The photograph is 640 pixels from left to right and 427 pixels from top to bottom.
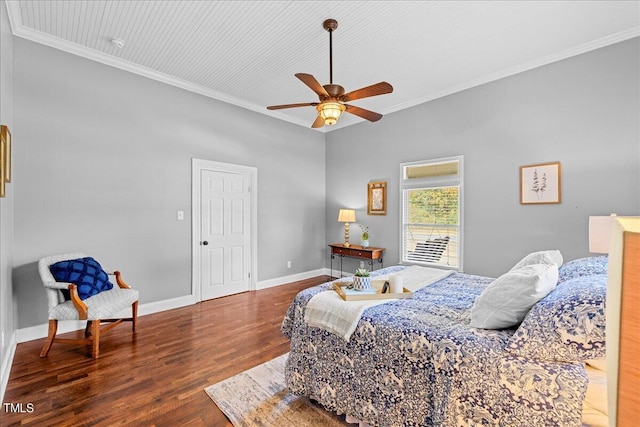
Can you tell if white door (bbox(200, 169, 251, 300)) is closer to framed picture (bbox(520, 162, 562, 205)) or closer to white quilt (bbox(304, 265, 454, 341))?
white quilt (bbox(304, 265, 454, 341))

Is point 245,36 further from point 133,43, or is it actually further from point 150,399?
point 150,399

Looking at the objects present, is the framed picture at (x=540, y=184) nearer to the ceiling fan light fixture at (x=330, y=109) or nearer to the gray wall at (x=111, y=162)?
the ceiling fan light fixture at (x=330, y=109)

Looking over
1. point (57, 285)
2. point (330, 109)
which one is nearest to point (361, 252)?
point (330, 109)

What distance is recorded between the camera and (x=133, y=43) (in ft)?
10.5

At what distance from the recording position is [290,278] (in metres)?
5.52

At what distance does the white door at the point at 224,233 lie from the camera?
4367 mm

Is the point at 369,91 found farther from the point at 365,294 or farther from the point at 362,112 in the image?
the point at 365,294

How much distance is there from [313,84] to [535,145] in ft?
9.48

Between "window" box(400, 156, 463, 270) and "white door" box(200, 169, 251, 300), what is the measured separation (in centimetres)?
261

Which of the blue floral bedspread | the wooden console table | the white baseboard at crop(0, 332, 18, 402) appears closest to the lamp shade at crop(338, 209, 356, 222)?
the wooden console table

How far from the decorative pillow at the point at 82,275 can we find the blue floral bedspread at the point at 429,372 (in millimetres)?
2183

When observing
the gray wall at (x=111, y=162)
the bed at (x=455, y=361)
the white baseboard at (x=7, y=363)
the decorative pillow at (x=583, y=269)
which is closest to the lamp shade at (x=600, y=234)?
the decorative pillow at (x=583, y=269)

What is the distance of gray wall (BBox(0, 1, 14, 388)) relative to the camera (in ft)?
7.49

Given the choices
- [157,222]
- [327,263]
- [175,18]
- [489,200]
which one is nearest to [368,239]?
[327,263]
